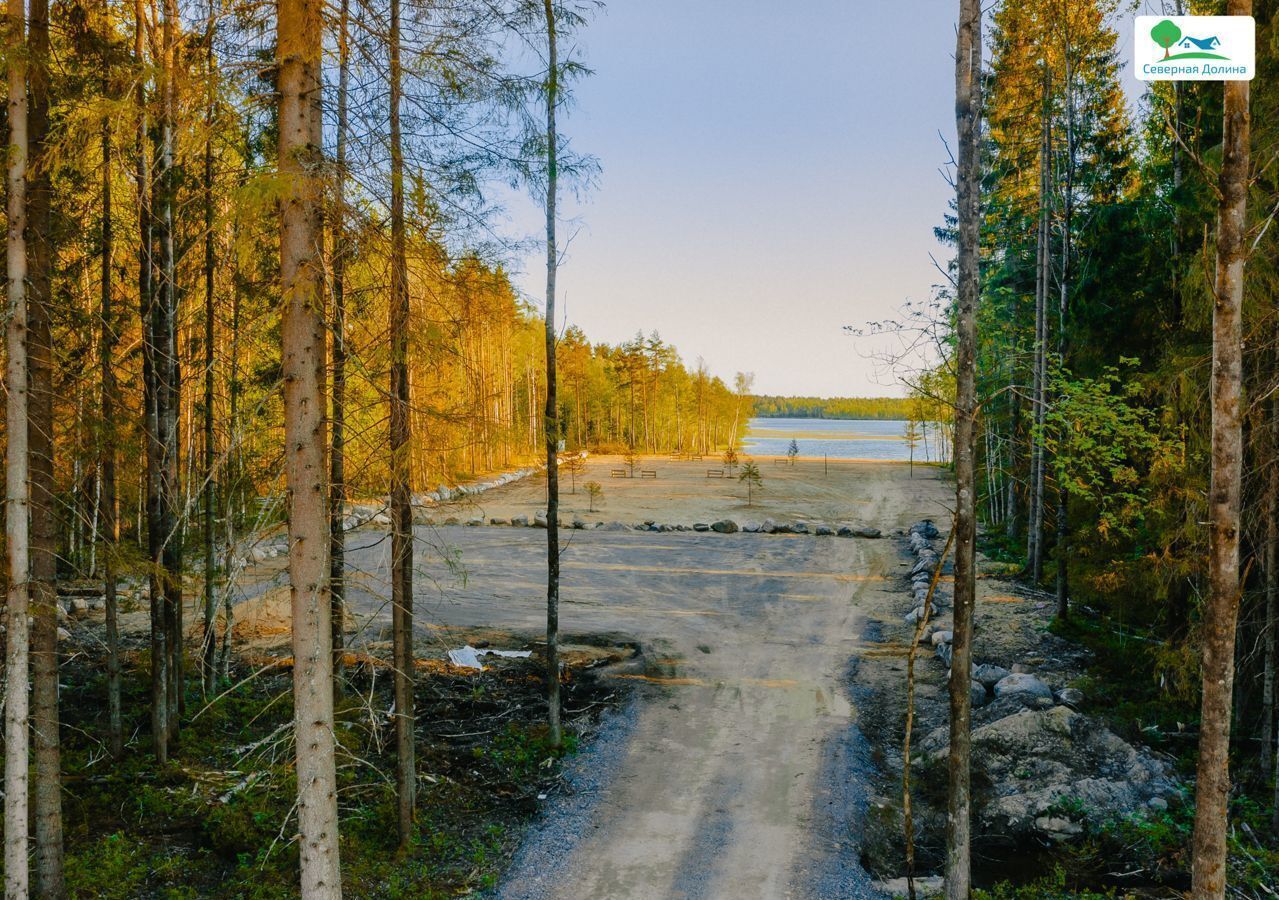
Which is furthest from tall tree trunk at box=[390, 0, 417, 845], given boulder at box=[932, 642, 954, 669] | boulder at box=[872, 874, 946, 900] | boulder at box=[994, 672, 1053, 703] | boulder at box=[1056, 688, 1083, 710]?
boulder at box=[932, 642, 954, 669]

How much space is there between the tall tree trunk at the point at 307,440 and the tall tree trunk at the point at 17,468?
8.96ft

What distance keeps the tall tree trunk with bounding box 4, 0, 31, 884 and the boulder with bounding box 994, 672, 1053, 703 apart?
11770 mm

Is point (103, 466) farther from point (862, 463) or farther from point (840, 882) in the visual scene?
point (862, 463)

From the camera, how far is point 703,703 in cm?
1189

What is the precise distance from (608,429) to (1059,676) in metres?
61.7

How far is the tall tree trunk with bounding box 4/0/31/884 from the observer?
5445mm

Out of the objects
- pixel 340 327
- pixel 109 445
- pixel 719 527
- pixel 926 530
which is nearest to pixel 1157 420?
pixel 340 327

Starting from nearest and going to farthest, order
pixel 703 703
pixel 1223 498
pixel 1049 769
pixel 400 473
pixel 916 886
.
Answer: pixel 1223 498 < pixel 400 473 < pixel 916 886 < pixel 1049 769 < pixel 703 703

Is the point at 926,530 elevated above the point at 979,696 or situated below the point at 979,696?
above

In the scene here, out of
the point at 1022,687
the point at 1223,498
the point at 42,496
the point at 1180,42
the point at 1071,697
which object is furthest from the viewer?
the point at 1022,687

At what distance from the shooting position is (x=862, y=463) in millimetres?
60000

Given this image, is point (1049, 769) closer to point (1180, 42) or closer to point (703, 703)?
point (703, 703)

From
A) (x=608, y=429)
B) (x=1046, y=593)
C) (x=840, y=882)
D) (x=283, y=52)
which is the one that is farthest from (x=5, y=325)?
(x=608, y=429)

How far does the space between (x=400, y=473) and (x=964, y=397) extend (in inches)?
198
